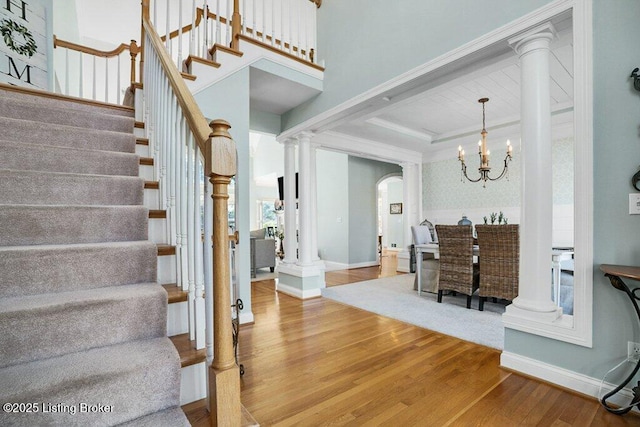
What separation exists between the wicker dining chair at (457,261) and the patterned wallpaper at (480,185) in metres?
2.57

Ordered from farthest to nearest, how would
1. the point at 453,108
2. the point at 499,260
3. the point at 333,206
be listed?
1. the point at 333,206
2. the point at 453,108
3. the point at 499,260

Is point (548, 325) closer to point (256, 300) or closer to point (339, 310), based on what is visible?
point (339, 310)

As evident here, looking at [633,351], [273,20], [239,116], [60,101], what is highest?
[273,20]

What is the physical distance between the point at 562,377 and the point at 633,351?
0.40 metres

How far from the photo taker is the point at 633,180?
1.61 meters

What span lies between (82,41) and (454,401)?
8687 millimetres

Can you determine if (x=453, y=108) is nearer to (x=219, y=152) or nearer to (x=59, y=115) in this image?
(x=219, y=152)

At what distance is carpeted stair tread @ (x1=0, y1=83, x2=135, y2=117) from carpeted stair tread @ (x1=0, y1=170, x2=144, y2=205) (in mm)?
931

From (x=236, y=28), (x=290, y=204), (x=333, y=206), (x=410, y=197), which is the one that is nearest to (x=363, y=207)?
(x=333, y=206)

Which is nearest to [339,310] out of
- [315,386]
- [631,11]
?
[315,386]

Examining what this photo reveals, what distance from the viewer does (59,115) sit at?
6.98 ft

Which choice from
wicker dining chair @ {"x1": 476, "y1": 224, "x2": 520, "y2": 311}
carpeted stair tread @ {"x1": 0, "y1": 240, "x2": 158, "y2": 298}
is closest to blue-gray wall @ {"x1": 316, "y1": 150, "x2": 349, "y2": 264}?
wicker dining chair @ {"x1": 476, "y1": 224, "x2": 520, "y2": 311}

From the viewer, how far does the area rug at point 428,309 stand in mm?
2738

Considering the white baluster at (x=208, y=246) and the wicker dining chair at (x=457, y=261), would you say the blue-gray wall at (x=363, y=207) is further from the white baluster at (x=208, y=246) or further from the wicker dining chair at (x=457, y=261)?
the white baluster at (x=208, y=246)
